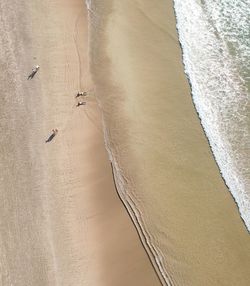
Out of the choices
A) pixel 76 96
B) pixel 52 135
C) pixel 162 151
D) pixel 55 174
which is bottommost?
pixel 55 174

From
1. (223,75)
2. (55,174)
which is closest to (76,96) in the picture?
(55,174)

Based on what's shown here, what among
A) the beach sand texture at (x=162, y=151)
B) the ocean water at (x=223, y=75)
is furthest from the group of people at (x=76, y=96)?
the ocean water at (x=223, y=75)

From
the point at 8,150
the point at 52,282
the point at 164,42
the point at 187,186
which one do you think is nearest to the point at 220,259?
the point at 187,186

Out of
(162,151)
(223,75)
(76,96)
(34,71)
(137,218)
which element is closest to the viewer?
(137,218)

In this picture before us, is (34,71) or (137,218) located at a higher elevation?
(34,71)

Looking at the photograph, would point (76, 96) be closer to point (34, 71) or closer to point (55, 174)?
point (34, 71)

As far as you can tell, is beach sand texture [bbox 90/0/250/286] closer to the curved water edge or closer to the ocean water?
the curved water edge
